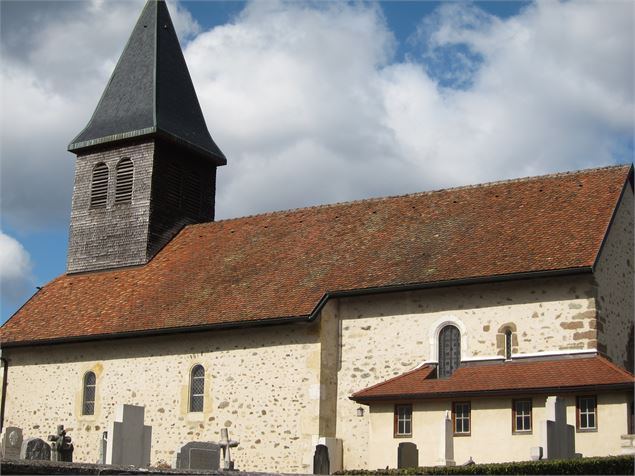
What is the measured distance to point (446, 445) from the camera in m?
21.7

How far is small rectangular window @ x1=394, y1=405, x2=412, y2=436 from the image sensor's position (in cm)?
2320

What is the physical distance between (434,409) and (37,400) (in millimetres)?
13475

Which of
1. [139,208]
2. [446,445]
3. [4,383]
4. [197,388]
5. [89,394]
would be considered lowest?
[446,445]

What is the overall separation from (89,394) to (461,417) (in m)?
12.2

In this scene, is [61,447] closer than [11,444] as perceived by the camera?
Yes

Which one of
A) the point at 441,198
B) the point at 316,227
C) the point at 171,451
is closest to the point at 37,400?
the point at 171,451

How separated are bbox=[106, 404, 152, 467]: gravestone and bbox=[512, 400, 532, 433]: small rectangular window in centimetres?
784

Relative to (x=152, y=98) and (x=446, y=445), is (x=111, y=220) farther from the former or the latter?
(x=446, y=445)

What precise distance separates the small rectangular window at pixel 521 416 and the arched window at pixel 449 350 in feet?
8.60

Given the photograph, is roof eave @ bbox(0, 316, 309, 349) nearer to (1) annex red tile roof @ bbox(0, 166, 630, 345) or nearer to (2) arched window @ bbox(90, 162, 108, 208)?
(1) annex red tile roof @ bbox(0, 166, 630, 345)

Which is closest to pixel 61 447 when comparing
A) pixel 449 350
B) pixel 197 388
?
pixel 197 388

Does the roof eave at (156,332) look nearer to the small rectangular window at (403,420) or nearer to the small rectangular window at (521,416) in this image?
the small rectangular window at (403,420)

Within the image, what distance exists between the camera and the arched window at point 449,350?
79.9 feet

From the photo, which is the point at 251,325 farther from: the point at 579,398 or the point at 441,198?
the point at 579,398
